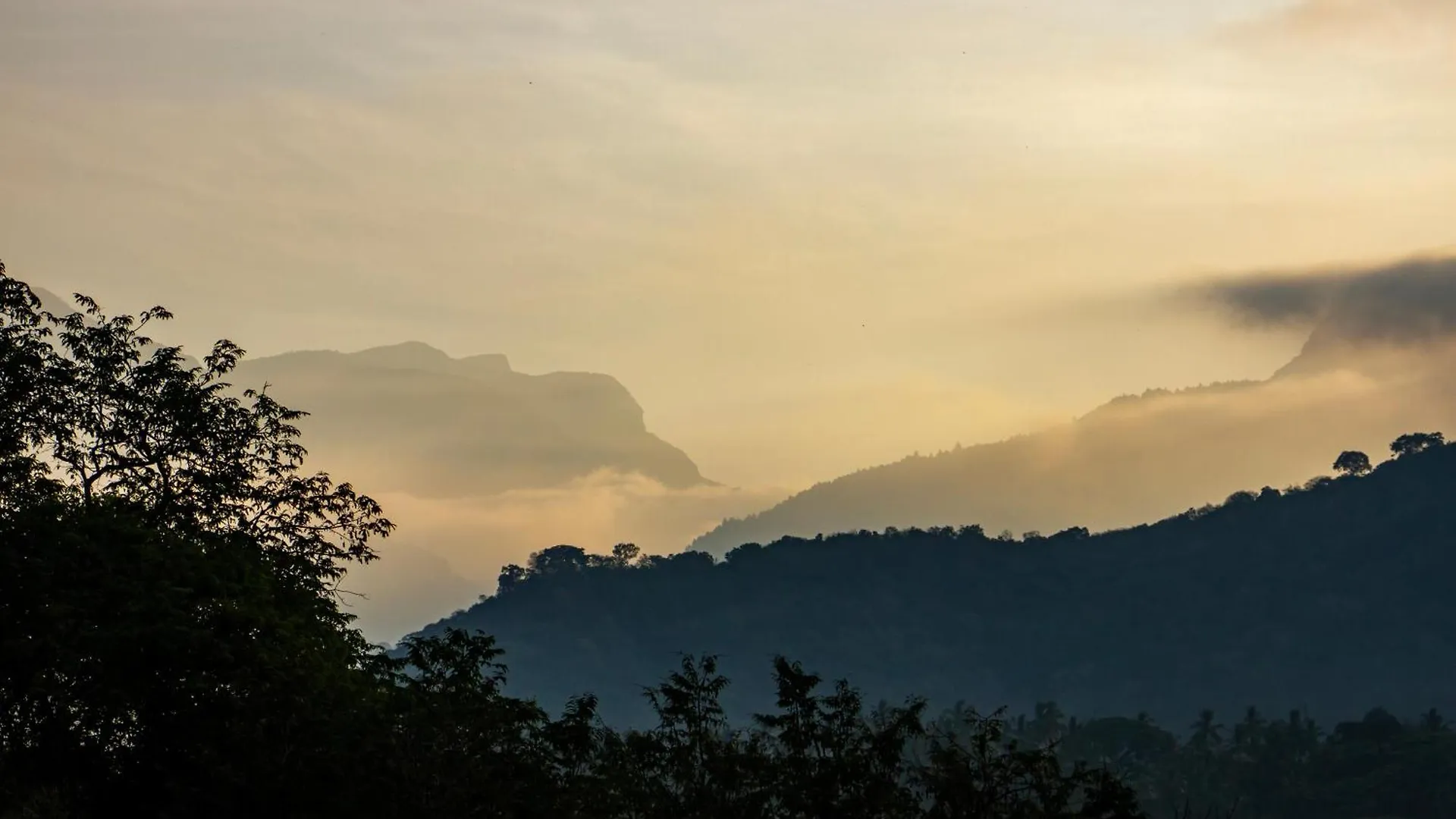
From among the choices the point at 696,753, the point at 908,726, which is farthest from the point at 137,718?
the point at 908,726

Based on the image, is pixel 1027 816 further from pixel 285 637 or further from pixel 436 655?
pixel 285 637

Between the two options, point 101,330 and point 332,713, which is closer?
point 332,713

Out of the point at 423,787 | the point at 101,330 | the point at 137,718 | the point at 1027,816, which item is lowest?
the point at 1027,816

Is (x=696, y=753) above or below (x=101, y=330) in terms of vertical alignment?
below

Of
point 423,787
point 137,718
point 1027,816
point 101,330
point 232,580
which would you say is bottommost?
point 1027,816

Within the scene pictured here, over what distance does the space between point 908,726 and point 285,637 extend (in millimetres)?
13599

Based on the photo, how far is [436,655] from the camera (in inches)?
1547

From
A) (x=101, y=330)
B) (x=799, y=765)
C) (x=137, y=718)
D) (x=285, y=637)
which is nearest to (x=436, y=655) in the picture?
(x=285, y=637)

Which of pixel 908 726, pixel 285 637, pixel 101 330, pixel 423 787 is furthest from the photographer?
pixel 101 330

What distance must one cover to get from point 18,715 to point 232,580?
5.67 meters

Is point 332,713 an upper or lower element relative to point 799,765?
upper

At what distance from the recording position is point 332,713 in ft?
115

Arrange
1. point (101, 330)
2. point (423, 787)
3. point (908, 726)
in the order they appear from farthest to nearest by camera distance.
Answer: point (101, 330) → point (908, 726) → point (423, 787)

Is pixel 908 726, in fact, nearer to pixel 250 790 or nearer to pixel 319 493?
pixel 250 790
